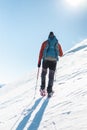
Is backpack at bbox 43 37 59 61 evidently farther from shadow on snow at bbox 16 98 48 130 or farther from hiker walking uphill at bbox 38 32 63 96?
shadow on snow at bbox 16 98 48 130

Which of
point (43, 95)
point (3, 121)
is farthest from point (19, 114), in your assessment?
point (43, 95)

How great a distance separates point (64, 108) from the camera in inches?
418

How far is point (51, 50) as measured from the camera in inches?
536

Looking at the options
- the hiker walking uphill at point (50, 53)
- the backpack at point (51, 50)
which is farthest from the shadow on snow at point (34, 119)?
the backpack at point (51, 50)

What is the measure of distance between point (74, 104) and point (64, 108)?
1.25 feet

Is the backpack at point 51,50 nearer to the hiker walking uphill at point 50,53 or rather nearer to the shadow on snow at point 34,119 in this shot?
the hiker walking uphill at point 50,53

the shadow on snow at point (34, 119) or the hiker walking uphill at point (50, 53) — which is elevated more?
the hiker walking uphill at point (50, 53)

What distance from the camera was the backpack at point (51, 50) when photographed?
13492 mm

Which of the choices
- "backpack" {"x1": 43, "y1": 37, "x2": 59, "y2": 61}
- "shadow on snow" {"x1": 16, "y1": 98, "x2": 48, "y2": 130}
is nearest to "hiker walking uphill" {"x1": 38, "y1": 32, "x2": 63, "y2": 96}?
"backpack" {"x1": 43, "y1": 37, "x2": 59, "y2": 61}

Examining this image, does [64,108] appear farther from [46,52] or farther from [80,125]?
[46,52]

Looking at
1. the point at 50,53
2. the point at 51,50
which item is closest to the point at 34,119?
the point at 50,53

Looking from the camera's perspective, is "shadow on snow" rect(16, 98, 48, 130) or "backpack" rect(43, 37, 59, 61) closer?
"shadow on snow" rect(16, 98, 48, 130)

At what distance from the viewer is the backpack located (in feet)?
44.3

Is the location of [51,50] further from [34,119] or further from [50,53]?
[34,119]
